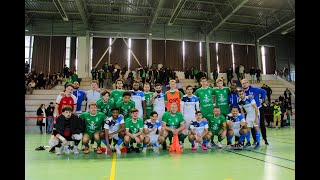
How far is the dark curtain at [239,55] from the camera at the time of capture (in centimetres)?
2759

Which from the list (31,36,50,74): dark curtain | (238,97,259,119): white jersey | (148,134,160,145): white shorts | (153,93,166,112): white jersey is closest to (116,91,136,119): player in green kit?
(153,93,166,112): white jersey

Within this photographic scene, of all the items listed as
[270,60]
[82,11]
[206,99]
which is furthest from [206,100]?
[270,60]

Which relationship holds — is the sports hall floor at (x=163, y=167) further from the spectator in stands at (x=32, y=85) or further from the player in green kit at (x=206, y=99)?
the spectator in stands at (x=32, y=85)

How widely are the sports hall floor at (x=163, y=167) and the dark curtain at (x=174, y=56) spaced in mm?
20227

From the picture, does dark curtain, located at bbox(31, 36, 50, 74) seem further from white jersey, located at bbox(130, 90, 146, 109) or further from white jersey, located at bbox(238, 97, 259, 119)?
white jersey, located at bbox(238, 97, 259, 119)

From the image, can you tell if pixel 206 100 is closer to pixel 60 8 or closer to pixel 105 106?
pixel 105 106

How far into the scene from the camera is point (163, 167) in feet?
15.4

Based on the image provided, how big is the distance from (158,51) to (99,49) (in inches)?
215

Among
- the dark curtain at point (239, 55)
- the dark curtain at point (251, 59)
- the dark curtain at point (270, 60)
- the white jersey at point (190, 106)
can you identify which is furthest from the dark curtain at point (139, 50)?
the white jersey at point (190, 106)

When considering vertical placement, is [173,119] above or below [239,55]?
below

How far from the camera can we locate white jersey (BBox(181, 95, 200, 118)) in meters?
7.53

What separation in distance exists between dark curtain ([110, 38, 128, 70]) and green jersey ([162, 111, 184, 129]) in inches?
720
